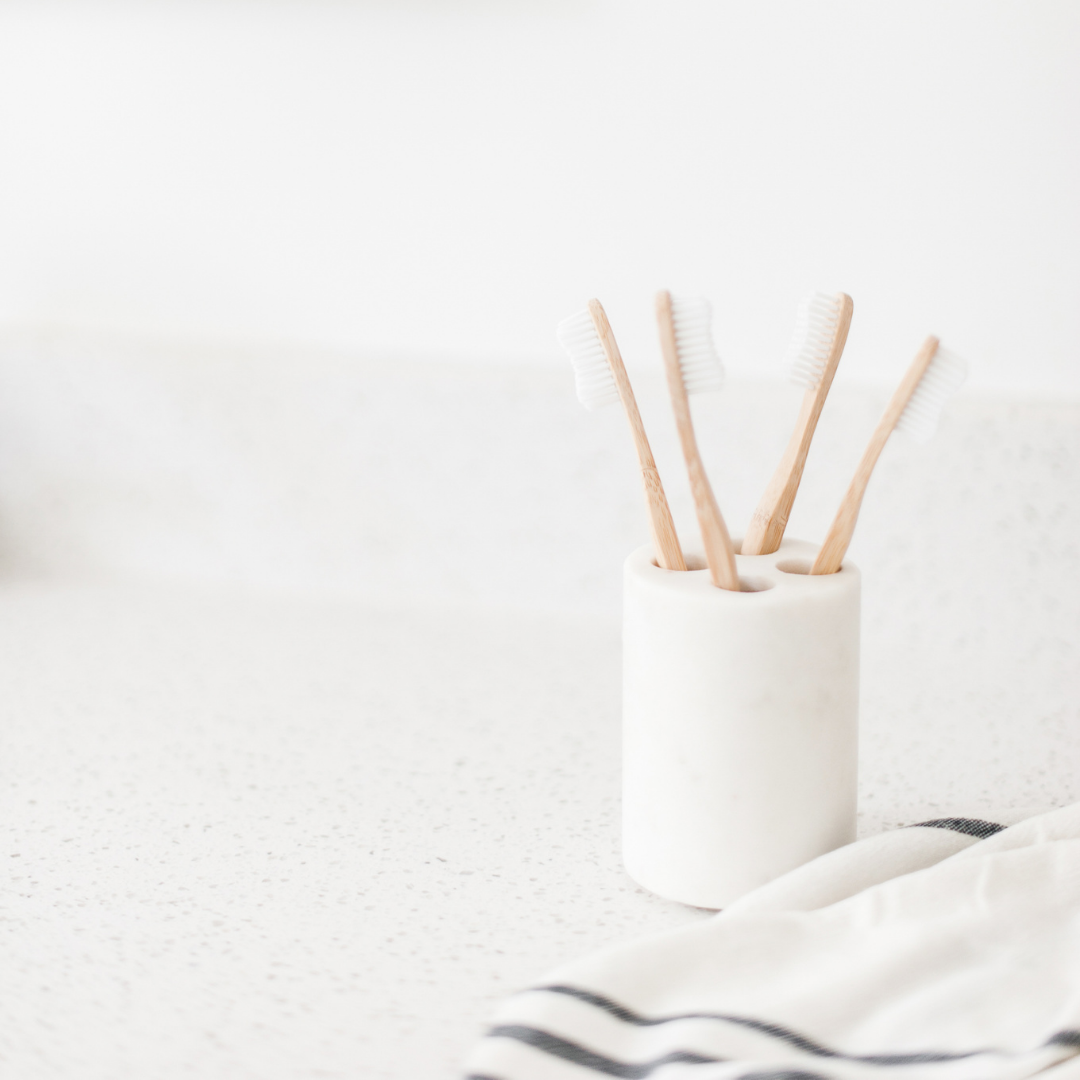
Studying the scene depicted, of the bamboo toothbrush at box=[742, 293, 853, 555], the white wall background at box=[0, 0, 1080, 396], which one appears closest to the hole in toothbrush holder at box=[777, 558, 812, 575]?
the bamboo toothbrush at box=[742, 293, 853, 555]

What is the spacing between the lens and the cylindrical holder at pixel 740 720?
0.42 m

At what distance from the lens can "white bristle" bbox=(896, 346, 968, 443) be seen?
0.42 meters

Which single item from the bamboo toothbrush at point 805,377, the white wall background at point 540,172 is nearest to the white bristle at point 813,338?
the bamboo toothbrush at point 805,377

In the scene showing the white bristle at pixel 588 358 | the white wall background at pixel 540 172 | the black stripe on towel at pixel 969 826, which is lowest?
the black stripe on towel at pixel 969 826

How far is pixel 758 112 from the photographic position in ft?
2.38

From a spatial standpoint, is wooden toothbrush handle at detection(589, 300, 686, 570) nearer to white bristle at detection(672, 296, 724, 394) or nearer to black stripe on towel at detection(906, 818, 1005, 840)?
white bristle at detection(672, 296, 724, 394)

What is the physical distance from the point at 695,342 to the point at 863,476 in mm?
93

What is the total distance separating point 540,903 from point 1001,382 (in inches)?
17.7

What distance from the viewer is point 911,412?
43 centimetres

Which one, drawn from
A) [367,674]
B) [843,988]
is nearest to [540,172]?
[367,674]

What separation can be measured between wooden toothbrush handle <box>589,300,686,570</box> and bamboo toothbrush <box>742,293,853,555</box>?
4cm

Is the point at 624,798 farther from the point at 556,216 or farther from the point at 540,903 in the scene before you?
the point at 556,216

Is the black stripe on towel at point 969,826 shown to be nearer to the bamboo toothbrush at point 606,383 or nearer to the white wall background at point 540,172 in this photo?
the bamboo toothbrush at point 606,383

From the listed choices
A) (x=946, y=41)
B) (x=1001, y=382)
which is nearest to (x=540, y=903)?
(x=1001, y=382)
